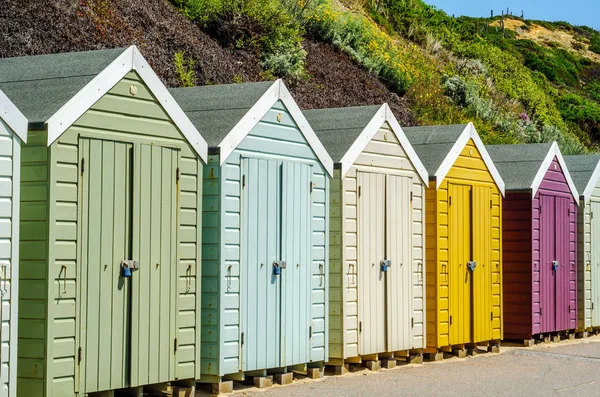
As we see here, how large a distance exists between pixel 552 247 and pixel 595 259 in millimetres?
1803

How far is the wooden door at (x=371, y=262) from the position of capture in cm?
1174

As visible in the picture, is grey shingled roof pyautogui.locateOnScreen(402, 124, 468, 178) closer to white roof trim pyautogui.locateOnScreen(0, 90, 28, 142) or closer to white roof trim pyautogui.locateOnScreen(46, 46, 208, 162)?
white roof trim pyautogui.locateOnScreen(46, 46, 208, 162)

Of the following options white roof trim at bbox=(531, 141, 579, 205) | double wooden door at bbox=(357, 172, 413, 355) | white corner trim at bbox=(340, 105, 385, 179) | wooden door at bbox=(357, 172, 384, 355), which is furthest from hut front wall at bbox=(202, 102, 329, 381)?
white roof trim at bbox=(531, 141, 579, 205)

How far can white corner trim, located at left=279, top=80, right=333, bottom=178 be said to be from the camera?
34.5ft

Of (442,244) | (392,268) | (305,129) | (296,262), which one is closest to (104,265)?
(296,262)

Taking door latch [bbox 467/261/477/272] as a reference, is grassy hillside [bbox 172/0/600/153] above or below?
above

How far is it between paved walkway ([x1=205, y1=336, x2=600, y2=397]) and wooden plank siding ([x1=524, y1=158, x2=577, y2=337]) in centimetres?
118

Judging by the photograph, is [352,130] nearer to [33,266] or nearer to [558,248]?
[33,266]

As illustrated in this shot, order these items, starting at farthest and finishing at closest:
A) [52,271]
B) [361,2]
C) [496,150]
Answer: [361,2], [496,150], [52,271]

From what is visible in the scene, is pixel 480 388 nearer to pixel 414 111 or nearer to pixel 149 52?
pixel 149 52

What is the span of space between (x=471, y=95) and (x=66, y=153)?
67.8 feet

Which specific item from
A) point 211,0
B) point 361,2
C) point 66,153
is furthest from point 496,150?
point 361,2

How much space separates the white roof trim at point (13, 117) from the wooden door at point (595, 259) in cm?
1164

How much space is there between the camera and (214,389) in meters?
9.72
